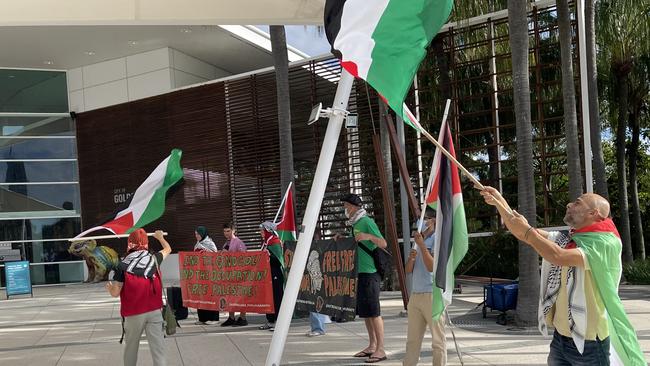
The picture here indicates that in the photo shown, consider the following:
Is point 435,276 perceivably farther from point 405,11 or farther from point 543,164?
point 543,164

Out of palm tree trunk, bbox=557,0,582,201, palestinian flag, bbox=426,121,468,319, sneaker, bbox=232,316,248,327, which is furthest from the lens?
palm tree trunk, bbox=557,0,582,201

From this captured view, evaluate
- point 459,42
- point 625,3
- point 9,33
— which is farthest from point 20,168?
point 625,3

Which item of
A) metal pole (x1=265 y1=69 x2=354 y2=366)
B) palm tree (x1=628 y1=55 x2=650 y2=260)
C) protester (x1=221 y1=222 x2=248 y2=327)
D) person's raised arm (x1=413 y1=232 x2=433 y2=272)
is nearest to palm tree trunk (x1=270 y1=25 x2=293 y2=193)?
protester (x1=221 y1=222 x2=248 y2=327)

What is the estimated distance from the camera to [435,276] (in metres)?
6.39

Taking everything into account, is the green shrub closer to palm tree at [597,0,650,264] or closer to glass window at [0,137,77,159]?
palm tree at [597,0,650,264]

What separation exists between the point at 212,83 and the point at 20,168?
9.61m

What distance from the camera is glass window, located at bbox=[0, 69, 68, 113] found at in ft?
95.8

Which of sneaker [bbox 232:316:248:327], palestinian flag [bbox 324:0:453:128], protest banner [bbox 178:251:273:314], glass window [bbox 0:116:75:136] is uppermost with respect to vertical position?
glass window [bbox 0:116:75:136]

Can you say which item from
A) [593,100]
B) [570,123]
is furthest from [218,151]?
[570,123]

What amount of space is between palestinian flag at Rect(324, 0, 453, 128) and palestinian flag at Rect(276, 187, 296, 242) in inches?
250

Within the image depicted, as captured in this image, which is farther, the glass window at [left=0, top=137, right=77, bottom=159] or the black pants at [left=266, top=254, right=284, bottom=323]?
the glass window at [left=0, top=137, right=77, bottom=159]

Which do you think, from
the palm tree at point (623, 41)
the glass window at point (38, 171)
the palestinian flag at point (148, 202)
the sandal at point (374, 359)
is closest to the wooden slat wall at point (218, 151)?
the glass window at point (38, 171)

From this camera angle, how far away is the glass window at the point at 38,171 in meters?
28.6

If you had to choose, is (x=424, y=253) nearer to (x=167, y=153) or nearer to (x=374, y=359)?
(x=374, y=359)
